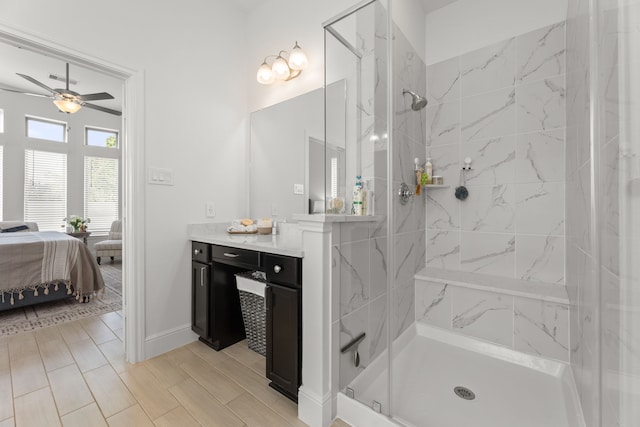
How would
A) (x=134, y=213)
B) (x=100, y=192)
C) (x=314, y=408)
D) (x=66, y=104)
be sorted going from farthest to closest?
(x=100, y=192)
(x=66, y=104)
(x=134, y=213)
(x=314, y=408)

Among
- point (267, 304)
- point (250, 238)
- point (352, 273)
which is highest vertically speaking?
point (250, 238)

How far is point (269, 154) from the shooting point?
2400 millimetres

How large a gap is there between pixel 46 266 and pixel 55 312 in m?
0.48

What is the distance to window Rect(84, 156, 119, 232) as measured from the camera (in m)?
5.41

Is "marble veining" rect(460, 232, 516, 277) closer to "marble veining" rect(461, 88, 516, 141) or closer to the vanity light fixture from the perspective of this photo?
"marble veining" rect(461, 88, 516, 141)

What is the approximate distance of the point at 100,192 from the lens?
18.3 feet

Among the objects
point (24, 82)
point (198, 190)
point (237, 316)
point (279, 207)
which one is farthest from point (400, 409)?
point (24, 82)

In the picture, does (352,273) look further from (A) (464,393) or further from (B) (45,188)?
(B) (45,188)

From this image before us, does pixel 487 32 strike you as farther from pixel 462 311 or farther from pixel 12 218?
pixel 12 218

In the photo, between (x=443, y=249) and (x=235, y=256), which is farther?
(x=443, y=249)

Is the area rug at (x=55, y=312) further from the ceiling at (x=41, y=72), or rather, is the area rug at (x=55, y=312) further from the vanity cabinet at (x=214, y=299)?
the ceiling at (x=41, y=72)

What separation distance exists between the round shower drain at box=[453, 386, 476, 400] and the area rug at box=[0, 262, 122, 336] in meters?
3.15

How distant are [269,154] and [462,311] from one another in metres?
1.96

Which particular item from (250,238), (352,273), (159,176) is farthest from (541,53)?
(159,176)
